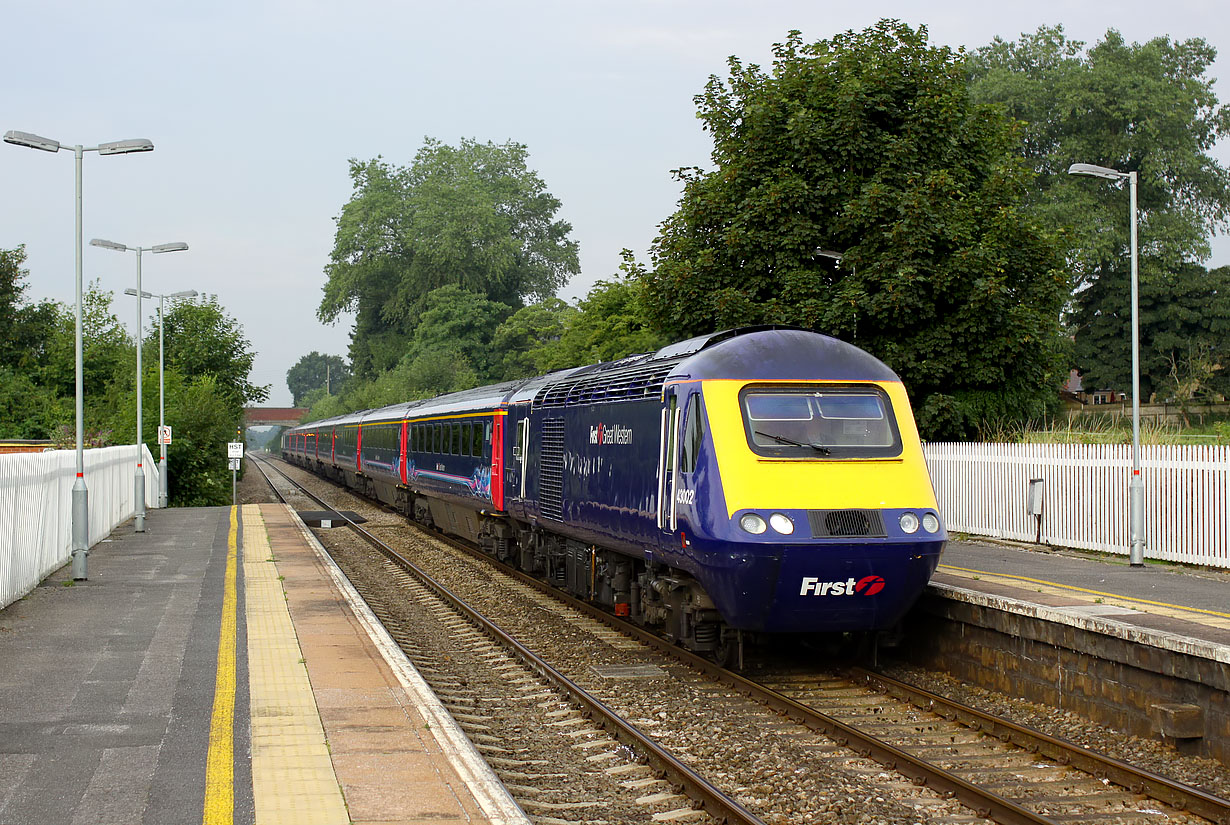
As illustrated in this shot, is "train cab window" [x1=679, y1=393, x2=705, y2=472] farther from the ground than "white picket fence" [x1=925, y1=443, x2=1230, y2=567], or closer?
farther from the ground

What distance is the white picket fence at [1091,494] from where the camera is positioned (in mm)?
16281

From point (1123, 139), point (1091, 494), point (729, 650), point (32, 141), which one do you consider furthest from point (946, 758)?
point (1123, 139)

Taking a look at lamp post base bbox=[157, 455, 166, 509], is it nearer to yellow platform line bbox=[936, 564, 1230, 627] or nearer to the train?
the train

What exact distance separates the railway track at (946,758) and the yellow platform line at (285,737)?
8.11ft

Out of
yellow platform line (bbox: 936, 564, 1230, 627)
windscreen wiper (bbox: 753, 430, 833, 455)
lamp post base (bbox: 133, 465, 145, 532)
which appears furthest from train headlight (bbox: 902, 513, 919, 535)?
lamp post base (bbox: 133, 465, 145, 532)

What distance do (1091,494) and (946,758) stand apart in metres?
11.5

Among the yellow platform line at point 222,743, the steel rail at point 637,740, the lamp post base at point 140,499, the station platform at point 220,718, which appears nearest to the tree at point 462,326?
the lamp post base at point 140,499

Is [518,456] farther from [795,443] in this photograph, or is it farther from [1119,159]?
[1119,159]

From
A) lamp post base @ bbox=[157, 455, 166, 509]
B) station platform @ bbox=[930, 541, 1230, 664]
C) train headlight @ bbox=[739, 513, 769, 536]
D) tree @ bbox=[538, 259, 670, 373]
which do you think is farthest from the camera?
tree @ bbox=[538, 259, 670, 373]

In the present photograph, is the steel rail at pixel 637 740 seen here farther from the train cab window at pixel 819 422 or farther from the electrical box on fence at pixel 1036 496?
the electrical box on fence at pixel 1036 496

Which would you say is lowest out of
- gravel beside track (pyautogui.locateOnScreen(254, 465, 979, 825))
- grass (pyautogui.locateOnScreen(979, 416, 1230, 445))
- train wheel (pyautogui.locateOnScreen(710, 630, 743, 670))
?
gravel beside track (pyautogui.locateOnScreen(254, 465, 979, 825))

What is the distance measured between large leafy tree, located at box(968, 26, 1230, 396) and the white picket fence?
2750 cm

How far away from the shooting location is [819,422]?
1085 centimetres

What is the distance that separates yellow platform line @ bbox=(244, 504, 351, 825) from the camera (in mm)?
6484
